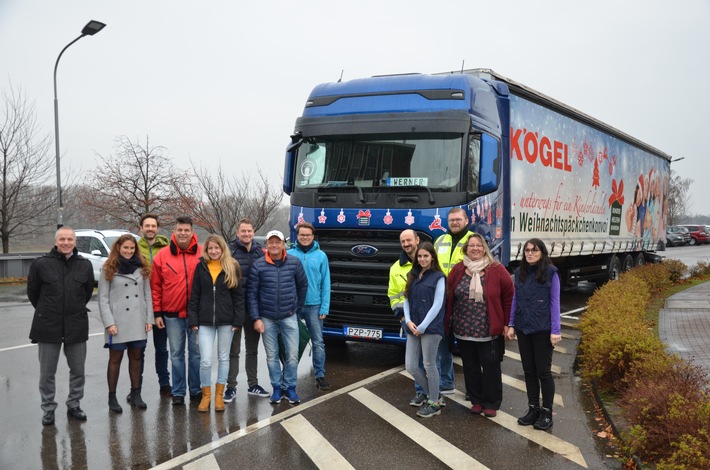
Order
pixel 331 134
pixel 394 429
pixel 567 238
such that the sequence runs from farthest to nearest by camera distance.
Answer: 1. pixel 567 238
2. pixel 331 134
3. pixel 394 429

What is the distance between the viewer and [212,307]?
20.3 feet

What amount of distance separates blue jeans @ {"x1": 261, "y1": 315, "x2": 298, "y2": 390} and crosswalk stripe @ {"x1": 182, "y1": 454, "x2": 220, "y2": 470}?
1.64 meters

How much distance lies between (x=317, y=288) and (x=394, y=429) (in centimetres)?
198

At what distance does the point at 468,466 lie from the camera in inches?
188

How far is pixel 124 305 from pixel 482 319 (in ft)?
11.3

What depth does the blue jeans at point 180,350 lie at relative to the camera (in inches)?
252

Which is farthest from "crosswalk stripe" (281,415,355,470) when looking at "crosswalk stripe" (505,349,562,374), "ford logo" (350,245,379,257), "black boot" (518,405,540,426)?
"crosswalk stripe" (505,349,562,374)

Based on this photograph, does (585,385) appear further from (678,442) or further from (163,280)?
(163,280)

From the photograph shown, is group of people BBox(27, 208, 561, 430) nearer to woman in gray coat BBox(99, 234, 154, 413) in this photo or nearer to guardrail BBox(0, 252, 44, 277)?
woman in gray coat BBox(99, 234, 154, 413)

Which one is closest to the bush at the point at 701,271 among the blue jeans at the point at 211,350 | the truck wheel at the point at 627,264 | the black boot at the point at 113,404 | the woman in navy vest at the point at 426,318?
the truck wheel at the point at 627,264

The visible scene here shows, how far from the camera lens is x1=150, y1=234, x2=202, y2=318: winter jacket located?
20.8 feet

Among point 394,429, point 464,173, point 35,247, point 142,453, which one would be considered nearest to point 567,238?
point 464,173

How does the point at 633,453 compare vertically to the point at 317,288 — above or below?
below

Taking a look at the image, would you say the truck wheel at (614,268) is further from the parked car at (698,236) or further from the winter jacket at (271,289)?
the parked car at (698,236)
